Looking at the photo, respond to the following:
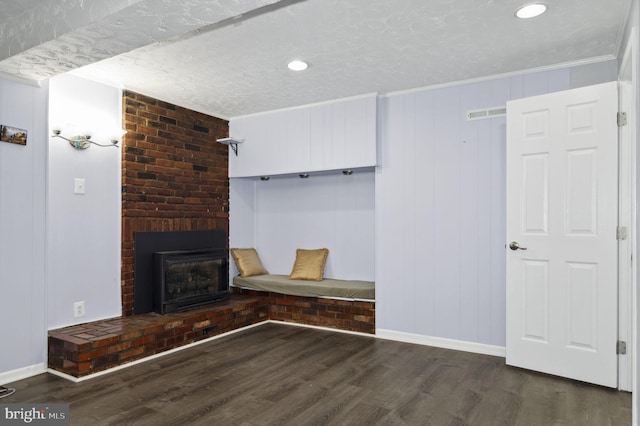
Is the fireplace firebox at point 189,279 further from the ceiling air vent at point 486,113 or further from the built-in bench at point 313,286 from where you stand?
the ceiling air vent at point 486,113

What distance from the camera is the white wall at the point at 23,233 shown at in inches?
117

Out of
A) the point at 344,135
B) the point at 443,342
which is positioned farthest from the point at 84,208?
the point at 443,342

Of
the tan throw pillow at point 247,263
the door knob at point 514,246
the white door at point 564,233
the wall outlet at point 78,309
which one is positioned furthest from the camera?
the tan throw pillow at point 247,263

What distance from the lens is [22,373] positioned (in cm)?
303

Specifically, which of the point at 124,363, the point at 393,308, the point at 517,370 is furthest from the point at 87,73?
the point at 517,370

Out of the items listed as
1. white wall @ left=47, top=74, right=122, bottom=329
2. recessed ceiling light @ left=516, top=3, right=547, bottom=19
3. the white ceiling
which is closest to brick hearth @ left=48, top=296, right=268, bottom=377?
white wall @ left=47, top=74, right=122, bottom=329

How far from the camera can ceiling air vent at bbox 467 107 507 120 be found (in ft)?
11.8

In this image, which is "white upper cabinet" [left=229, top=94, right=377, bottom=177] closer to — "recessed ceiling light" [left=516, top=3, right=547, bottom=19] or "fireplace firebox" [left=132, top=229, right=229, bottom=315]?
"fireplace firebox" [left=132, top=229, right=229, bottom=315]

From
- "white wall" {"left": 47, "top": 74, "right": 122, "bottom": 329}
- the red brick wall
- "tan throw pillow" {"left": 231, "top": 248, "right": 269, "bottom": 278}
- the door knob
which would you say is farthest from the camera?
"tan throw pillow" {"left": 231, "top": 248, "right": 269, "bottom": 278}

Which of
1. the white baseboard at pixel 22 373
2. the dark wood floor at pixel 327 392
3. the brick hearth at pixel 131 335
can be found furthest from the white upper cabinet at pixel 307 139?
the white baseboard at pixel 22 373

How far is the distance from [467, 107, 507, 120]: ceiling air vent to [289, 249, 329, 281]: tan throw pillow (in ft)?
7.13

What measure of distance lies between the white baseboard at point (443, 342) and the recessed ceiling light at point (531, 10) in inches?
101

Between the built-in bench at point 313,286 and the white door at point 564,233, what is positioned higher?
the white door at point 564,233

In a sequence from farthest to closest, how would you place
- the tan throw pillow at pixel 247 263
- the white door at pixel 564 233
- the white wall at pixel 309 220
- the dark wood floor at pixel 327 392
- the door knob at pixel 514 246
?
the tan throw pillow at pixel 247 263 → the white wall at pixel 309 220 → the door knob at pixel 514 246 → the white door at pixel 564 233 → the dark wood floor at pixel 327 392
